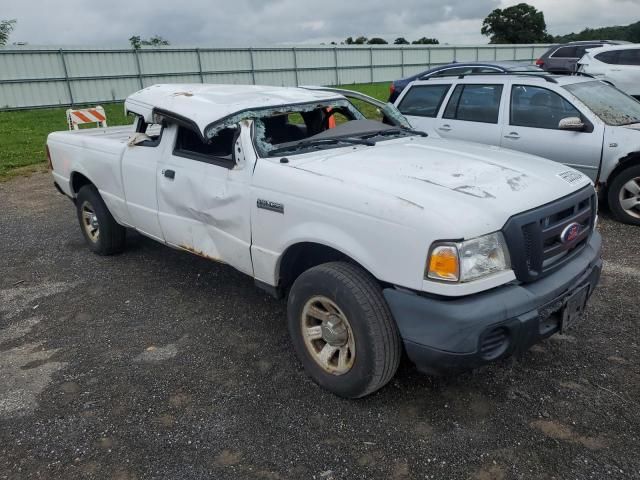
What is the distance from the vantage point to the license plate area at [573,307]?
2.82 metres

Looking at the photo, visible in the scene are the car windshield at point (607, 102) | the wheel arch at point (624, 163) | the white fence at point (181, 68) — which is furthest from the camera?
the white fence at point (181, 68)

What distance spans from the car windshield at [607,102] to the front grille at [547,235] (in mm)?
3552

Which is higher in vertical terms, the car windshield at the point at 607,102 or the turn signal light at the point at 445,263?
the car windshield at the point at 607,102

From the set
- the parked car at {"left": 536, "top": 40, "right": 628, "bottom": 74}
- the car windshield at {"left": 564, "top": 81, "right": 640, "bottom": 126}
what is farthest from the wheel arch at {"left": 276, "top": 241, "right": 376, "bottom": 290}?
the parked car at {"left": 536, "top": 40, "right": 628, "bottom": 74}

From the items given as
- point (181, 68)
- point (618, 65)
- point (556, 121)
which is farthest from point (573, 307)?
point (181, 68)

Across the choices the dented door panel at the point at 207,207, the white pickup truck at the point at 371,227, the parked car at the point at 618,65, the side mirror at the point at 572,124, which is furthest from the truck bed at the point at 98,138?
the parked car at the point at 618,65

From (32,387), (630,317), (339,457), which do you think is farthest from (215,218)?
(630,317)

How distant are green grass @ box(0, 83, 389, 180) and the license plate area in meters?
6.17

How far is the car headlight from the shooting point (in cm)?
249

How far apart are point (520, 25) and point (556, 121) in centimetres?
7868

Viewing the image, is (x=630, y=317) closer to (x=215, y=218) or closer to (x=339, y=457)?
(x=339, y=457)

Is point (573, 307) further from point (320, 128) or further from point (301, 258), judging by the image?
point (320, 128)

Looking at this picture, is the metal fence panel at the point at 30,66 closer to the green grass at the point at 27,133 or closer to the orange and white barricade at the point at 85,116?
the green grass at the point at 27,133

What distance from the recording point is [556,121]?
622 centimetres
